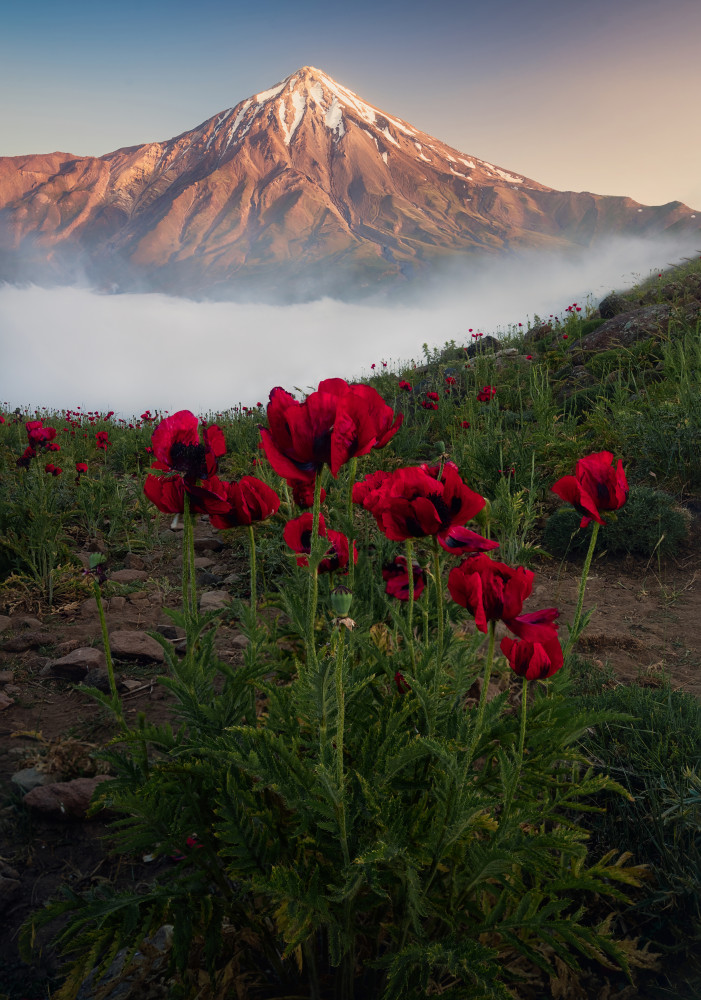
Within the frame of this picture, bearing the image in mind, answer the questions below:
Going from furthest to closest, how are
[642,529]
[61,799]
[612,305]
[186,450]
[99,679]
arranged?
[612,305], [642,529], [99,679], [61,799], [186,450]

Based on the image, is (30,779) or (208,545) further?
(208,545)

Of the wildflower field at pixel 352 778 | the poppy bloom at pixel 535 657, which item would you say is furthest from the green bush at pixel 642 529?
the poppy bloom at pixel 535 657

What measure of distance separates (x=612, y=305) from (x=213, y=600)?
8.40m

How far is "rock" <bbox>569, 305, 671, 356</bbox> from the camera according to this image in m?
6.80

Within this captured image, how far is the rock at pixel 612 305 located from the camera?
8.66 m

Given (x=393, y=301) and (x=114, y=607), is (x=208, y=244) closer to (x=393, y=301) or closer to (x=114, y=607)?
(x=393, y=301)

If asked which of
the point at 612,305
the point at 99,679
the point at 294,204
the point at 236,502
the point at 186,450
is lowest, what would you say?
the point at 99,679

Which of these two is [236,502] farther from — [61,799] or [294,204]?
[294,204]

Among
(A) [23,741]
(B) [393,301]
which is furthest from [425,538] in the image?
(B) [393,301]

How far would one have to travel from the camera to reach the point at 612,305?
888cm

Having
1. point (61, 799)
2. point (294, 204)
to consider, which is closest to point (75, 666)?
point (61, 799)

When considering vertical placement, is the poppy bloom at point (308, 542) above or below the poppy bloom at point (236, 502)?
below

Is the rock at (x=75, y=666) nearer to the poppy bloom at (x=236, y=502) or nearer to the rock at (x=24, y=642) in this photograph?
the rock at (x=24, y=642)

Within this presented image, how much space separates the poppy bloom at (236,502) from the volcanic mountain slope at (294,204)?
125m
